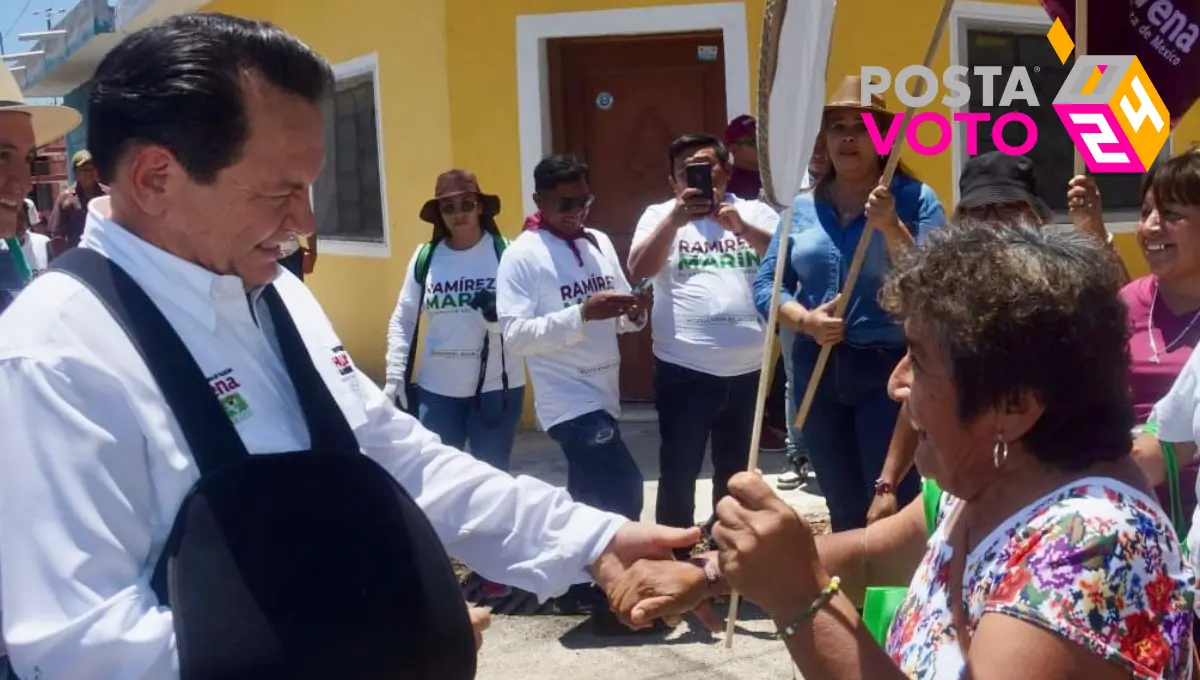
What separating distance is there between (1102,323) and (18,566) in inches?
56.6

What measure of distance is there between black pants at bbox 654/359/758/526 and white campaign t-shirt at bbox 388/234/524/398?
0.80 metres

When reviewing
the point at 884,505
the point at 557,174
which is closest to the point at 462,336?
the point at 557,174

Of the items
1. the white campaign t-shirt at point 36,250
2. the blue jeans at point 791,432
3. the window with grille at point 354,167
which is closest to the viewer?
the white campaign t-shirt at point 36,250

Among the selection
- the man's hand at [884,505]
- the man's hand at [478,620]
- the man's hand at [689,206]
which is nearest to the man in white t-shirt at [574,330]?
the man's hand at [689,206]

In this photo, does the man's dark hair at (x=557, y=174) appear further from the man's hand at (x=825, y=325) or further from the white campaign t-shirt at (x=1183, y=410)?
the white campaign t-shirt at (x=1183, y=410)

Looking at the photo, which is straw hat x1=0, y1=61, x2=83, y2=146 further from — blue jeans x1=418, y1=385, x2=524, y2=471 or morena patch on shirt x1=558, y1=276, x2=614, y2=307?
blue jeans x1=418, y1=385, x2=524, y2=471

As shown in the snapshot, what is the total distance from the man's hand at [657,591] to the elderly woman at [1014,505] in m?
0.44

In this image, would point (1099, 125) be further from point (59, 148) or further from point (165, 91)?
point (59, 148)

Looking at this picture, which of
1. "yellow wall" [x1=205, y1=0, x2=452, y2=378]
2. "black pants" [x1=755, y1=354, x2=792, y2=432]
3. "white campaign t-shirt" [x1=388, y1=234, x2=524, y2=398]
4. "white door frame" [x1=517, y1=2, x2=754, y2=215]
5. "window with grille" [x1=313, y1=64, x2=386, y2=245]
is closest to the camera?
"white campaign t-shirt" [x1=388, y1=234, x2=524, y2=398]

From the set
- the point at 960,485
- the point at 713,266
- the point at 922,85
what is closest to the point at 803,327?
the point at 713,266

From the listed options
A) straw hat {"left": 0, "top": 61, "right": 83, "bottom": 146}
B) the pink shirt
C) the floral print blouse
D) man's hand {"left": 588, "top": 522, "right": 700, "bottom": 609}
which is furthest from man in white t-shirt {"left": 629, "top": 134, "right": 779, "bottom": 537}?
the floral print blouse

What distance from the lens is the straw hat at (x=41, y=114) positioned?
3.49 meters

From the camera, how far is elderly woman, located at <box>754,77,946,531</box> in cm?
440

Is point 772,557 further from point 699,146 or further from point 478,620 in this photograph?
point 699,146
